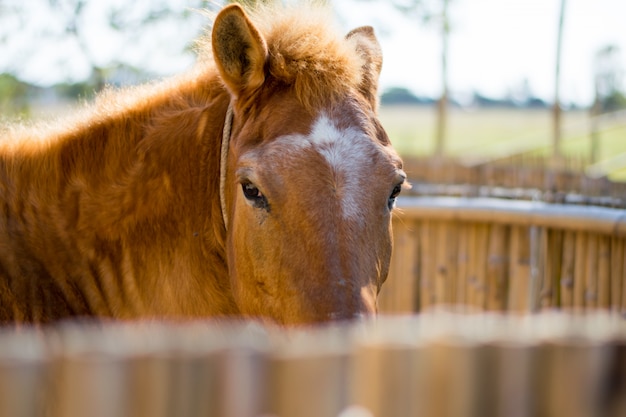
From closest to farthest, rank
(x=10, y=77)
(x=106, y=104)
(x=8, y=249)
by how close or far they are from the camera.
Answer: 1. (x=8, y=249)
2. (x=106, y=104)
3. (x=10, y=77)

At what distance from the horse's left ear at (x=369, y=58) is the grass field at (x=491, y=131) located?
1472 centimetres

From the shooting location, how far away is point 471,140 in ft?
108

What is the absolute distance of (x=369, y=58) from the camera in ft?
11.4

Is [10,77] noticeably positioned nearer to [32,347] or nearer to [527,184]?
[527,184]

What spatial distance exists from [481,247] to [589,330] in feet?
17.4

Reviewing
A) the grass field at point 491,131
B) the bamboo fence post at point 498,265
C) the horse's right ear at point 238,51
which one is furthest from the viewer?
the grass field at point 491,131

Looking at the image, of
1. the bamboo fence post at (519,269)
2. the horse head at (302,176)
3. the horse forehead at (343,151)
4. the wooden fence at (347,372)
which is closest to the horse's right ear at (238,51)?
the horse head at (302,176)

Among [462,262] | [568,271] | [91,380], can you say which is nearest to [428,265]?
[462,262]

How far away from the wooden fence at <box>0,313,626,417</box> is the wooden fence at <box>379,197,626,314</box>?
4.33m

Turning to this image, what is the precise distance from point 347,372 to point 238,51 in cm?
221

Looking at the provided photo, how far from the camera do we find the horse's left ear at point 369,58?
325 centimetres

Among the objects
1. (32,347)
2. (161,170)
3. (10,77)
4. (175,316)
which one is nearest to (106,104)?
(161,170)

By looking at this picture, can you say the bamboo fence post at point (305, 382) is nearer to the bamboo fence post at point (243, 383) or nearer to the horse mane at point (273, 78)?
the bamboo fence post at point (243, 383)

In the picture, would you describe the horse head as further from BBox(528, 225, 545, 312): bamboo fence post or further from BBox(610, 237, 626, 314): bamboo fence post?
BBox(528, 225, 545, 312): bamboo fence post
